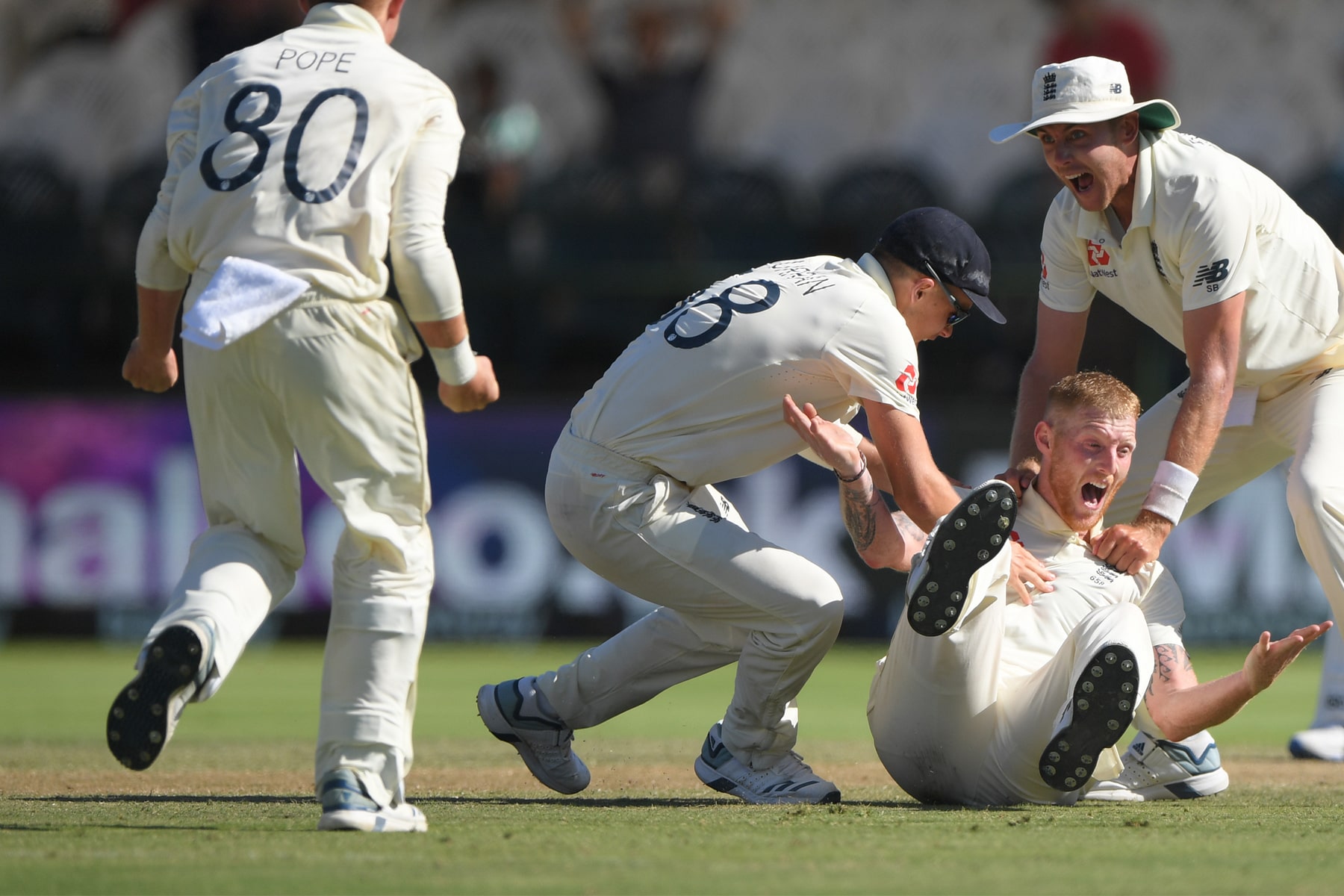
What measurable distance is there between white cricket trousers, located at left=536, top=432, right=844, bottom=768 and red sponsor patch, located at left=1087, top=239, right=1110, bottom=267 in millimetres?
1569

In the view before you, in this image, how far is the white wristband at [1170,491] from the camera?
504 centimetres

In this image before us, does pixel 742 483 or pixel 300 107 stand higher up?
pixel 300 107

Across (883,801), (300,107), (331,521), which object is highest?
(300,107)

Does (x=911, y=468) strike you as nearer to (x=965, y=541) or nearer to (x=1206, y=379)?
(x=965, y=541)

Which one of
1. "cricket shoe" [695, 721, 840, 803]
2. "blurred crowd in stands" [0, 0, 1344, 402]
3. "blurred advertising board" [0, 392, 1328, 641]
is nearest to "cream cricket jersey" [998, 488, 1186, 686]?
"cricket shoe" [695, 721, 840, 803]

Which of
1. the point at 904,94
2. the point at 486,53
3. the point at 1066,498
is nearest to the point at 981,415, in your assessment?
the point at 904,94

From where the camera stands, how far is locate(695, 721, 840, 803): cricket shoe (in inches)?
195

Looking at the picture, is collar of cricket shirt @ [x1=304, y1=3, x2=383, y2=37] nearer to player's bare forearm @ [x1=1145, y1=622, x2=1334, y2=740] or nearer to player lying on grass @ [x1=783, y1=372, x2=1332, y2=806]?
player lying on grass @ [x1=783, y1=372, x2=1332, y2=806]

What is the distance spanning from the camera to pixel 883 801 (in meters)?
4.98

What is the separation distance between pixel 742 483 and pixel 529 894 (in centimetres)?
833

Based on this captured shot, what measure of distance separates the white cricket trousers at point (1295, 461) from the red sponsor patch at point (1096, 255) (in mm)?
520

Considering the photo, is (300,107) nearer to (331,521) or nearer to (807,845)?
(807,845)

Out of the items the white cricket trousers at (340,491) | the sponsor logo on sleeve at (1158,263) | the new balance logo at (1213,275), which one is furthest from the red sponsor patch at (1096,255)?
the white cricket trousers at (340,491)

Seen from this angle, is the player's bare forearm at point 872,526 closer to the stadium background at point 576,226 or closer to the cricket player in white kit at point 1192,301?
the cricket player in white kit at point 1192,301
